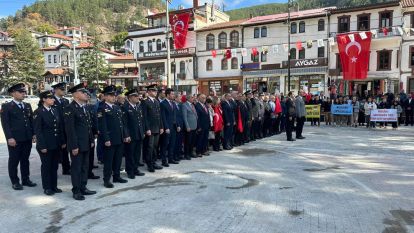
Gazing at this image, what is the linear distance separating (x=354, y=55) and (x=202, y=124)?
23817mm

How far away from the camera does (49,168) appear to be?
6.33m

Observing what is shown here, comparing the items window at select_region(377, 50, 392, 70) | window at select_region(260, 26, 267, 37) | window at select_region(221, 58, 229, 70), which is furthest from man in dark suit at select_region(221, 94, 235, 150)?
window at select_region(221, 58, 229, 70)

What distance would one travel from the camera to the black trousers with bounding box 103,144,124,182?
683cm

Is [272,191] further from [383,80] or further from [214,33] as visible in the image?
[214,33]

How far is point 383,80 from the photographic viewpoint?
3138cm

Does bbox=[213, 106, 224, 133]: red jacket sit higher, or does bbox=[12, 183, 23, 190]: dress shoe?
bbox=[213, 106, 224, 133]: red jacket

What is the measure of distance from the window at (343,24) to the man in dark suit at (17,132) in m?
31.9

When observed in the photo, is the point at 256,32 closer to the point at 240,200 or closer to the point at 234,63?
the point at 234,63

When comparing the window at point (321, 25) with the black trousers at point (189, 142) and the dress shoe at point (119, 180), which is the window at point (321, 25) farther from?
the dress shoe at point (119, 180)

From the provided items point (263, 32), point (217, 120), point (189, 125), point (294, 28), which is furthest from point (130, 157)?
point (263, 32)

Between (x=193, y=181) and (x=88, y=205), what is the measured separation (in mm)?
2200

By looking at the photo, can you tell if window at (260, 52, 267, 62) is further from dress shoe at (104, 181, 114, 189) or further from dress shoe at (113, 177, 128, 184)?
dress shoe at (104, 181, 114, 189)

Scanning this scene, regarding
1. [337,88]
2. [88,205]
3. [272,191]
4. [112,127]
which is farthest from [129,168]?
[337,88]

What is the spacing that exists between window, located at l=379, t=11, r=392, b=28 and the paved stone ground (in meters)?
26.1
